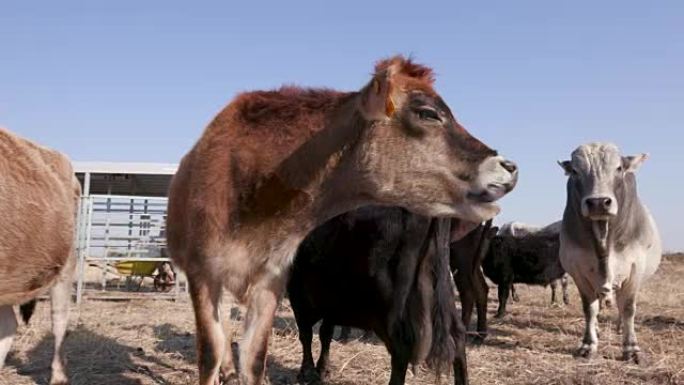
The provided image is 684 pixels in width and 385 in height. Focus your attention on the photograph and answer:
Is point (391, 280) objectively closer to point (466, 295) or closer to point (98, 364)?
point (98, 364)

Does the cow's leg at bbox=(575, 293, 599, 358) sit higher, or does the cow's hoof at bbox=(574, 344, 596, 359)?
the cow's leg at bbox=(575, 293, 599, 358)

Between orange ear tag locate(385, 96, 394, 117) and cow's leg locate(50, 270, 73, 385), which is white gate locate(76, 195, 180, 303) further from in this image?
orange ear tag locate(385, 96, 394, 117)

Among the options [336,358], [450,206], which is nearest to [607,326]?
[336,358]

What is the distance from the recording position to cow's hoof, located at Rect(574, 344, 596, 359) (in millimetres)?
7088

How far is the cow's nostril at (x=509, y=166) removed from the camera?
3.55 metres

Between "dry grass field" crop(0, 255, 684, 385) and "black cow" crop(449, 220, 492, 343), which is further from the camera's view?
"black cow" crop(449, 220, 492, 343)

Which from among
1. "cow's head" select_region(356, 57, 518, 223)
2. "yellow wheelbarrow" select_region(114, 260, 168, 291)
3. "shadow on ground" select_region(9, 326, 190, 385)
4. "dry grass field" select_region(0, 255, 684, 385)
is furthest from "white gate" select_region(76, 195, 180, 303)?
"cow's head" select_region(356, 57, 518, 223)

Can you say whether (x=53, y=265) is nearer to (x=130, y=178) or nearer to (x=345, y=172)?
(x=345, y=172)

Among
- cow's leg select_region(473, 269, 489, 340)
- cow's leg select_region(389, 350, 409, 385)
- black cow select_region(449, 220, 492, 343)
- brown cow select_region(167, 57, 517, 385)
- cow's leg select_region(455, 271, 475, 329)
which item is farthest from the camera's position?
cow's leg select_region(473, 269, 489, 340)

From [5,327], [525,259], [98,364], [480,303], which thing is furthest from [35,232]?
[525,259]

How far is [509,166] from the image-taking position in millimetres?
3559

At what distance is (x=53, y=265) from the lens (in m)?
4.86

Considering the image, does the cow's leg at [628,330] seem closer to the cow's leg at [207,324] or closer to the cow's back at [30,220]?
the cow's leg at [207,324]

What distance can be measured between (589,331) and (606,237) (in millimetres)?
1089
